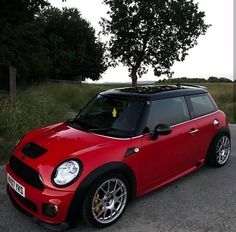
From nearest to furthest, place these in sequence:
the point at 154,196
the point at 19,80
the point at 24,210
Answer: the point at 24,210 < the point at 154,196 < the point at 19,80

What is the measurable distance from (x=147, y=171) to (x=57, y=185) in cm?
125

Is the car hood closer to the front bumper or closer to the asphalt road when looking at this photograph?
the front bumper

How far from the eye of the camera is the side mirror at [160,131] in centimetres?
464

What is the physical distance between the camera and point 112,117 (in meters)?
Answer: 4.89

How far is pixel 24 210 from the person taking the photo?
4.08 m

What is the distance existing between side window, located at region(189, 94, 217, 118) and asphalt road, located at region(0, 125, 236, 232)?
104cm

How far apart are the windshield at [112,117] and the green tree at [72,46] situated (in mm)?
32389

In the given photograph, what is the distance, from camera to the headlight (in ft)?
12.6

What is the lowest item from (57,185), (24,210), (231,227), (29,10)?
(231,227)

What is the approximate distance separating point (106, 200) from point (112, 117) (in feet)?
3.90

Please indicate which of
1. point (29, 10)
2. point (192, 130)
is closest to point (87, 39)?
point (29, 10)

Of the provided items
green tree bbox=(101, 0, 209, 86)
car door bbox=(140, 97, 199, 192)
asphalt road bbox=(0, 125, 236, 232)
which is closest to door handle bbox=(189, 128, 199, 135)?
car door bbox=(140, 97, 199, 192)

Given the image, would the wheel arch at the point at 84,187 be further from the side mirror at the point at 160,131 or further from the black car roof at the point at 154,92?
the black car roof at the point at 154,92

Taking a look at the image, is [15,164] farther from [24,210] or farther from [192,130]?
[192,130]
